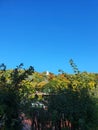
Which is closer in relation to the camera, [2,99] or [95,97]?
[2,99]

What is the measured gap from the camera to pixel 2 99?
5.44m

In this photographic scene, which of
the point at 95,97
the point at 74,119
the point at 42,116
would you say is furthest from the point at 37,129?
the point at 95,97

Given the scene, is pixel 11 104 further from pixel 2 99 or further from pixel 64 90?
pixel 64 90

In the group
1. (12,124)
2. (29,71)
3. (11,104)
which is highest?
(29,71)

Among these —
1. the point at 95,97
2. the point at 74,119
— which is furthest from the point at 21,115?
the point at 95,97

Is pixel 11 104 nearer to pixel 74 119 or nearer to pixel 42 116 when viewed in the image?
pixel 42 116

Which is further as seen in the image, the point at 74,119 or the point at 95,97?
the point at 95,97

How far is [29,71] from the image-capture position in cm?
579

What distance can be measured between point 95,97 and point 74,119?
0.69 meters

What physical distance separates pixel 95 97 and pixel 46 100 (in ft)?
3.11

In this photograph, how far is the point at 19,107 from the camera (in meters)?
5.54

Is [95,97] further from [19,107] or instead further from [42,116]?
[19,107]

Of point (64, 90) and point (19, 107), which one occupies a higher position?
point (64, 90)

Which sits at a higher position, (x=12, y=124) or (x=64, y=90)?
(x=64, y=90)
